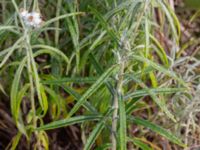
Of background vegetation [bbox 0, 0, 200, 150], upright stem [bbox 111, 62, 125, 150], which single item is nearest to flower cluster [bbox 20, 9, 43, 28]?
background vegetation [bbox 0, 0, 200, 150]

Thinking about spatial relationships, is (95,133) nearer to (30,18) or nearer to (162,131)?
(162,131)

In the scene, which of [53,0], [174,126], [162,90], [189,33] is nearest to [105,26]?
[162,90]

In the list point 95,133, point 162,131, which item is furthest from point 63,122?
point 162,131

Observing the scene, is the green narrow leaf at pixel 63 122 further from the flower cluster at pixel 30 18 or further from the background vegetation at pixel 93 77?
the flower cluster at pixel 30 18

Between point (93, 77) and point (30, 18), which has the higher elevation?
point (30, 18)

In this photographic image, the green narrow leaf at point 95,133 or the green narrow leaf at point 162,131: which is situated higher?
the green narrow leaf at point 95,133

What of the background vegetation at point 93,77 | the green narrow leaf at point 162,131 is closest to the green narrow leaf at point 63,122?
the background vegetation at point 93,77

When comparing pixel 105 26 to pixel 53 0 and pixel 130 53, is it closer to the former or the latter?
pixel 130 53

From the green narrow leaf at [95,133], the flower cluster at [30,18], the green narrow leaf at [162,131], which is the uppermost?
the flower cluster at [30,18]
